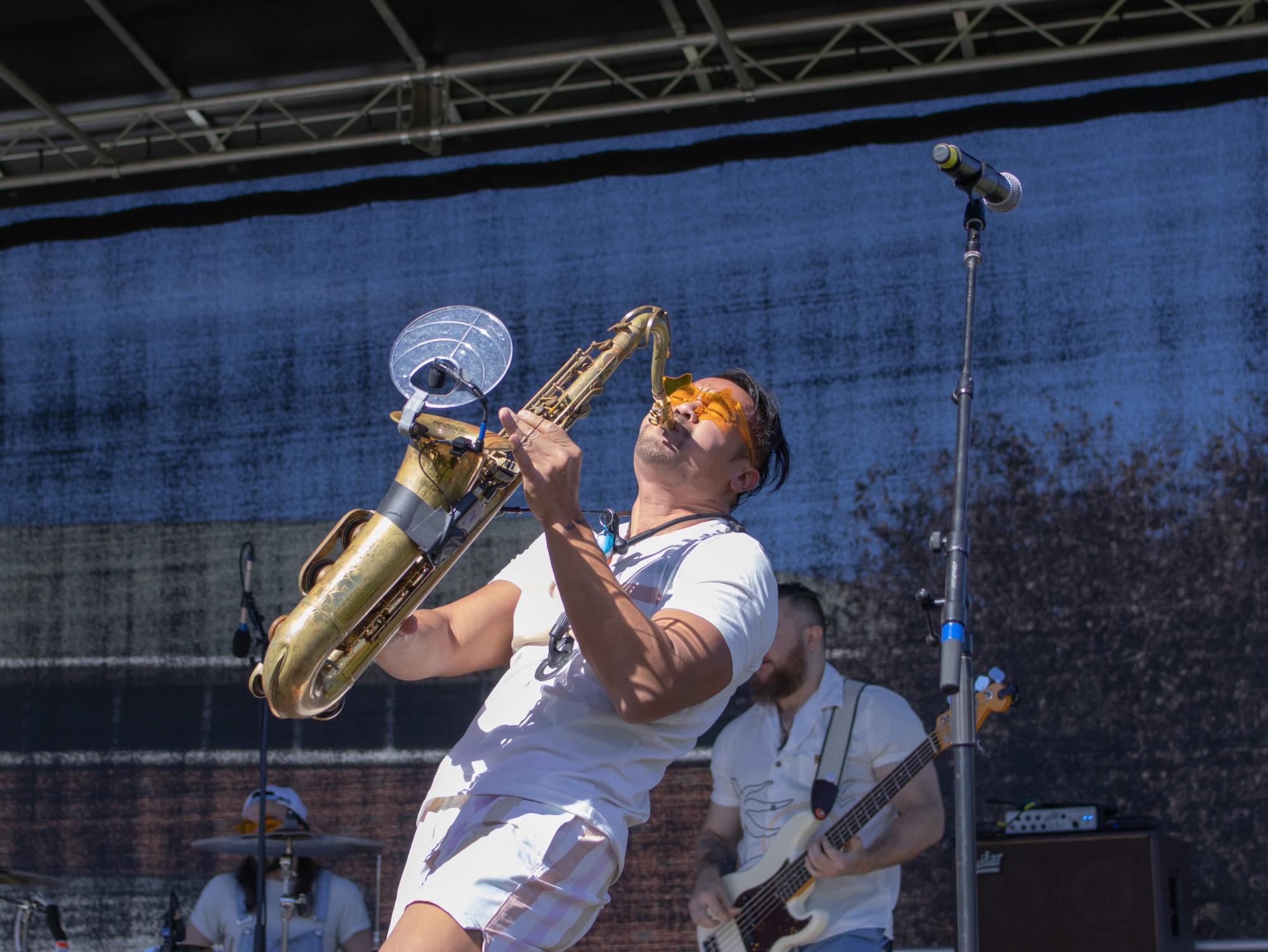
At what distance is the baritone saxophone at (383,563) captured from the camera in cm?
234

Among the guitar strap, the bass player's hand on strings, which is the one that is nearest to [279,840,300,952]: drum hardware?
the guitar strap

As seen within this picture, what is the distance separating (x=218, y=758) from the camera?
5.71 metres

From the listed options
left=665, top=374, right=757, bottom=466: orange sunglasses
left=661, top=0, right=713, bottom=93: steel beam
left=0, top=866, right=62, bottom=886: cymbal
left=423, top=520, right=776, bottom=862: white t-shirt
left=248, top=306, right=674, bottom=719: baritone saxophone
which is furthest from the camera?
left=661, top=0, right=713, bottom=93: steel beam

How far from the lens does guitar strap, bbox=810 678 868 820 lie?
13.9 feet

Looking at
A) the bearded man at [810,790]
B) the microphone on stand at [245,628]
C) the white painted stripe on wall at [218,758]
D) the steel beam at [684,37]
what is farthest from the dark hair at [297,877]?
the steel beam at [684,37]

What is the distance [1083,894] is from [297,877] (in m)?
3.10

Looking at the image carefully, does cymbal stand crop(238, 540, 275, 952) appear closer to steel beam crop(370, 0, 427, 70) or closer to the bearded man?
the bearded man

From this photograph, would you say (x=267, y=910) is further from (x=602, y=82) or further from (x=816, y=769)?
(x=602, y=82)

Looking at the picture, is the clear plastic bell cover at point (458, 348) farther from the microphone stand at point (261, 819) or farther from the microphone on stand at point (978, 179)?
the microphone stand at point (261, 819)

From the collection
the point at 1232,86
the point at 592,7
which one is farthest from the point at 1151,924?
the point at 592,7

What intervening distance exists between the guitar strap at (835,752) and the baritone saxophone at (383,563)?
84.4 inches

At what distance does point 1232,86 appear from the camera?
5.21 m

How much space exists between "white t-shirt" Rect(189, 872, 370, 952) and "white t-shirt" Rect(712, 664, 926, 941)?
5.71 ft

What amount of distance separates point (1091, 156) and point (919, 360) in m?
1.06
